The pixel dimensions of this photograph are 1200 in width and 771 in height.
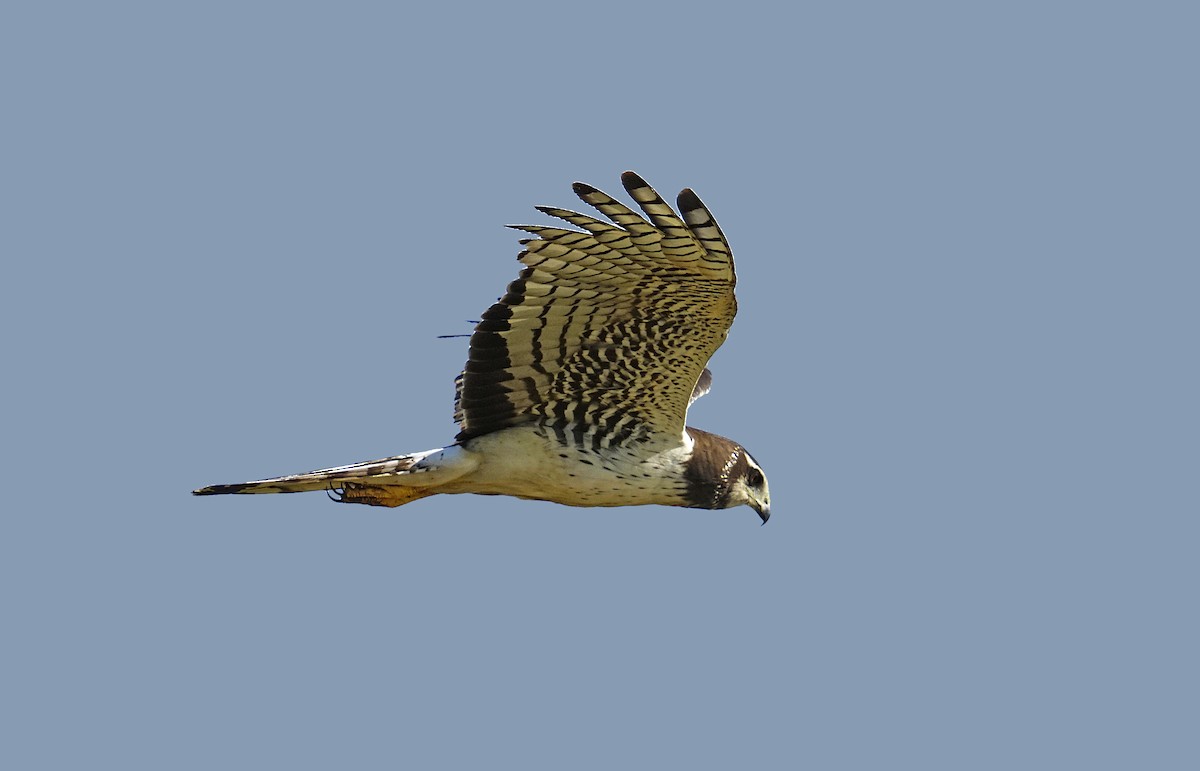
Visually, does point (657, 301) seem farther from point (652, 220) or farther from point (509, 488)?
point (509, 488)

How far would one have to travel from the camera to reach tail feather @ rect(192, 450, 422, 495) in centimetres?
960

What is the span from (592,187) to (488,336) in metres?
1.42

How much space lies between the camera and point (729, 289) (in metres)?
8.88

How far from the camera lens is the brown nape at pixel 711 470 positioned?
1010 centimetres

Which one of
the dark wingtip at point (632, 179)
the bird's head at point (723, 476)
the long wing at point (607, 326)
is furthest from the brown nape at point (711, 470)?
the dark wingtip at point (632, 179)

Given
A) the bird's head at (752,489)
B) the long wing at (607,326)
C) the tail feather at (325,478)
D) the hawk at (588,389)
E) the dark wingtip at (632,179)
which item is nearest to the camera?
the dark wingtip at (632,179)

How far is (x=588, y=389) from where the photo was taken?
9.70 m

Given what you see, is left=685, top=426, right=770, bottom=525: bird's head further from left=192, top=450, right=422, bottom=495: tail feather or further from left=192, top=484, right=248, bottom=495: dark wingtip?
left=192, top=484, right=248, bottom=495: dark wingtip

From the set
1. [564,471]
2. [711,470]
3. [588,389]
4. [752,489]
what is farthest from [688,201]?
[752,489]

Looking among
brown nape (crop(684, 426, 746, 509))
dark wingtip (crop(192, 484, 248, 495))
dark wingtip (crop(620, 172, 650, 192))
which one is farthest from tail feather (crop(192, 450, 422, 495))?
dark wingtip (crop(620, 172, 650, 192))

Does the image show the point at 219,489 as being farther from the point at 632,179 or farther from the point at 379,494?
the point at 632,179

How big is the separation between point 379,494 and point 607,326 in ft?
5.75

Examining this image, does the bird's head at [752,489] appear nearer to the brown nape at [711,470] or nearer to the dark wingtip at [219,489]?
the brown nape at [711,470]

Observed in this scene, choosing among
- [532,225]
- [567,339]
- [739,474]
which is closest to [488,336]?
[567,339]
